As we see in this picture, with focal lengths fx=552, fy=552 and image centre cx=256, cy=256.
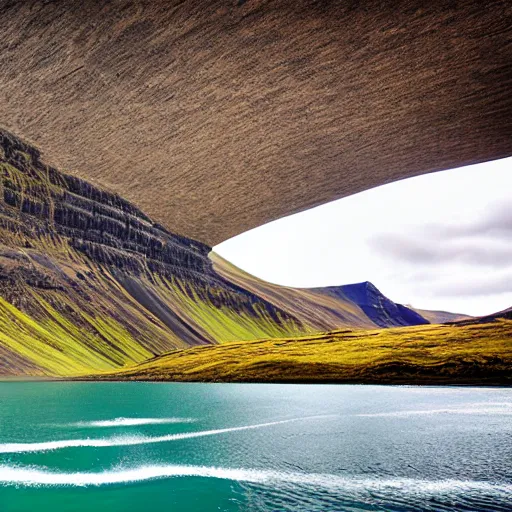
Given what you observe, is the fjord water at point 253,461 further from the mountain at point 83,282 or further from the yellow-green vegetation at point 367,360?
the mountain at point 83,282

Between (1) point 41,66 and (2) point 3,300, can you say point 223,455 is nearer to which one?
(1) point 41,66

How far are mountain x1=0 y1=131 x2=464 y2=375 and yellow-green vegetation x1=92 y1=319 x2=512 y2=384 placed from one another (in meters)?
22.1

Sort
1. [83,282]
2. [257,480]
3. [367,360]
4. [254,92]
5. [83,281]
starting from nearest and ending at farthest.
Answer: [257,480], [254,92], [367,360], [83,282], [83,281]

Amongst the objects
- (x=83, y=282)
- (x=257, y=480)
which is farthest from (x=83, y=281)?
(x=257, y=480)

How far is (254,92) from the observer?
64.2 meters

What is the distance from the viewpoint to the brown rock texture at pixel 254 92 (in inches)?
1981

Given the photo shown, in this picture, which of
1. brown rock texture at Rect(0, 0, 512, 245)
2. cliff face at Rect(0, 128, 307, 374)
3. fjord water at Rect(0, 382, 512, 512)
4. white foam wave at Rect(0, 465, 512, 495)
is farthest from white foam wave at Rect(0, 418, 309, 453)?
cliff face at Rect(0, 128, 307, 374)

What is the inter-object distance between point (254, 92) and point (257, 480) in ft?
181

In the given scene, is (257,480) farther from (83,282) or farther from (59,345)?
(83,282)

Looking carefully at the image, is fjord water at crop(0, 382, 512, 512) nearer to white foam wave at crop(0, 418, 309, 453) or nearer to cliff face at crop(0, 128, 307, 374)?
white foam wave at crop(0, 418, 309, 453)

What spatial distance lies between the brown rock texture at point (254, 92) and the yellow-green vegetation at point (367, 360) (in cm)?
2591

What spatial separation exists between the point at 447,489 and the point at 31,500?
34.3 feet

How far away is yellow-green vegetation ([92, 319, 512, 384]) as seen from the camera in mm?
70375

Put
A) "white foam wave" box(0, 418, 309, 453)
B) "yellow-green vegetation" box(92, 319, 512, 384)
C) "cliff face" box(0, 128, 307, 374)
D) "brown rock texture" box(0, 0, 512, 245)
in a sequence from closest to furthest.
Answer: "white foam wave" box(0, 418, 309, 453) < "brown rock texture" box(0, 0, 512, 245) < "yellow-green vegetation" box(92, 319, 512, 384) < "cliff face" box(0, 128, 307, 374)
